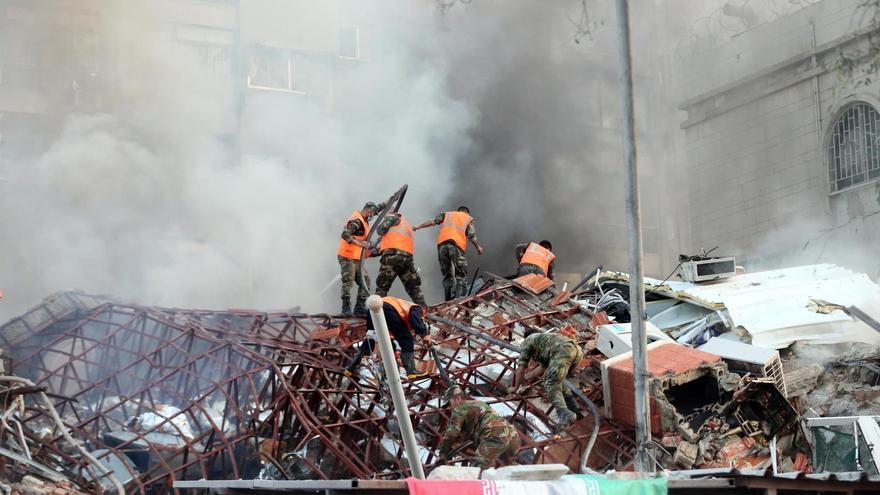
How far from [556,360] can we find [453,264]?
5302mm

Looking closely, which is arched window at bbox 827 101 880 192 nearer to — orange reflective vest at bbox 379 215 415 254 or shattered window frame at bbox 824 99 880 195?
shattered window frame at bbox 824 99 880 195

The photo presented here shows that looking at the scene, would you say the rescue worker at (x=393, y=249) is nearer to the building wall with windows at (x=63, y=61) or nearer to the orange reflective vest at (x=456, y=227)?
the orange reflective vest at (x=456, y=227)

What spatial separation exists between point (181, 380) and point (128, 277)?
8.29 metres

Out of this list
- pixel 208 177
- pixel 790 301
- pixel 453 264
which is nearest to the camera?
pixel 790 301

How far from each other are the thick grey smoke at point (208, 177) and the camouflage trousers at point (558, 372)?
10.1 m

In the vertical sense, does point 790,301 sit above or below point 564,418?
above

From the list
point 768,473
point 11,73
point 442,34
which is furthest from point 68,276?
point 768,473

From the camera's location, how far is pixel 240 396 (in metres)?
12.0

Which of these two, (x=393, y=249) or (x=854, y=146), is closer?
(x=393, y=249)

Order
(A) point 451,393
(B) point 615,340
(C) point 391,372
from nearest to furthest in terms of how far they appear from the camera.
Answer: (C) point 391,372 < (A) point 451,393 < (B) point 615,340

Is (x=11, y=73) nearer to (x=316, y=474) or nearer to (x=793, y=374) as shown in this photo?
(x=316, y=474)

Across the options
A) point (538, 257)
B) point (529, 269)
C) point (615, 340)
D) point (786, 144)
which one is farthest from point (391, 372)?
point (786, 144)

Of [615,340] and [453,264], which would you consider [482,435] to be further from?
[453,264]

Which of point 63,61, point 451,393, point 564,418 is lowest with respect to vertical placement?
point 564,418
